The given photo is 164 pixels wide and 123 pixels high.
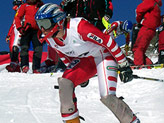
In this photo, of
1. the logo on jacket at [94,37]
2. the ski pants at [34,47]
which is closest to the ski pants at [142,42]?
the ski pants at [34,47]

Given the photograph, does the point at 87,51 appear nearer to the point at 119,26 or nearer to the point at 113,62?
the point at 113,62

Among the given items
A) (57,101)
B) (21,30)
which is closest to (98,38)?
(57,101)

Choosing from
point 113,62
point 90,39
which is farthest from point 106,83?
point 90,39

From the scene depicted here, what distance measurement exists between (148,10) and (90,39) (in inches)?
174

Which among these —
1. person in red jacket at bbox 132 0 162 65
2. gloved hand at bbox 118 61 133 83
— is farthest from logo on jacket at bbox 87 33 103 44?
person in red jacket at bbox 132 0 162 65

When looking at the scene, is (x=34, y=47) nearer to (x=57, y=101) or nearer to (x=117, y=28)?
(x=117, y=28)

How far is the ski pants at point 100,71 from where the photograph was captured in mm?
2707

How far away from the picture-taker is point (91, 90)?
5047 mm

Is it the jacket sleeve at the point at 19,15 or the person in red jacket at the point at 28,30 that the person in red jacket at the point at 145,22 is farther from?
the jacket sleeve at the point at 19,15

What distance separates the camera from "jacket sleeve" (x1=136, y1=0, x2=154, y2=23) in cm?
649

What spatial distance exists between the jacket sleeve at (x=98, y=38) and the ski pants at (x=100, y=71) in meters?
0.13

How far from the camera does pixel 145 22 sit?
6656 millimetres

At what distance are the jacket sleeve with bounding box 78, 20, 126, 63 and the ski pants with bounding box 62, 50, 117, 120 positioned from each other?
131 mm

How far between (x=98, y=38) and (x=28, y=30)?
5.08 meters
